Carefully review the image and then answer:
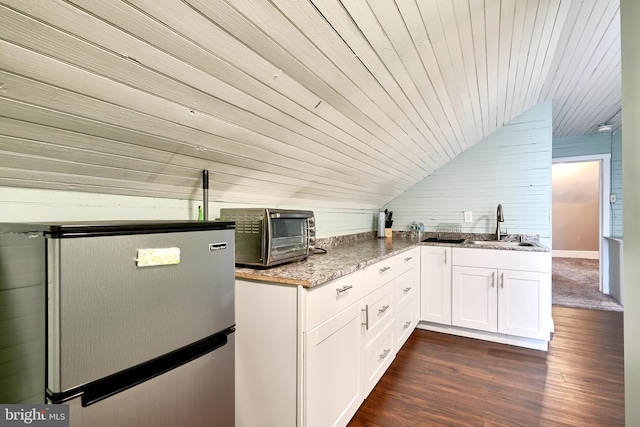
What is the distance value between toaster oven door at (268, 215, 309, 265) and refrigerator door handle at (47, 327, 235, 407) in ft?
1.60

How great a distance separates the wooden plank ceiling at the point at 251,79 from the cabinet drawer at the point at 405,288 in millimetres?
1001

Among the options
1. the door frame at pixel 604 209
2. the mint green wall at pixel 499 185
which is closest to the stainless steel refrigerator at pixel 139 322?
the mint green wall at pixel 499 185

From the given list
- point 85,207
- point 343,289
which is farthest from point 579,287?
point 85,207

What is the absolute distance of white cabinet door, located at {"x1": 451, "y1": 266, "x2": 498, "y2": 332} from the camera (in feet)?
9.12

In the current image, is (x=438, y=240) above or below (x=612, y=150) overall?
below

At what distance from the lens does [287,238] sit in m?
1.63

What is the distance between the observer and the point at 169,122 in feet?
3.65

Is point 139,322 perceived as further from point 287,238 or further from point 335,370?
point 335,370

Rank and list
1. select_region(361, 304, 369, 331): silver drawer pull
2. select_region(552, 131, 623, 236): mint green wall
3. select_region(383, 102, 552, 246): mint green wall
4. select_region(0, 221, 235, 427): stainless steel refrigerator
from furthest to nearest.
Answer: select_region(552, 131, 623, 236): mint green wall → select_region(383, 102, 552, 246): mint green wall → select_region(361, 304, 369, 331): silver drawer pull → select_region(0, 221, 235, 427): stainless steel refrigerator

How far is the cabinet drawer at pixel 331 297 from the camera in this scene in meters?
A: 1.31

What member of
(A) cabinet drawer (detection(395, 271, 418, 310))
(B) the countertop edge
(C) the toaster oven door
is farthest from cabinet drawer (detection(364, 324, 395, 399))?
(C) the toaster oven door

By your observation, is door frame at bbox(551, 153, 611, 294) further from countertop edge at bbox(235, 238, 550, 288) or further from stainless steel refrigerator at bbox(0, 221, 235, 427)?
stainless steel refrigerator at bbox(0, 221, 235, 427)

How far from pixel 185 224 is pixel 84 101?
46cm

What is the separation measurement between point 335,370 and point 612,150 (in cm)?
505
